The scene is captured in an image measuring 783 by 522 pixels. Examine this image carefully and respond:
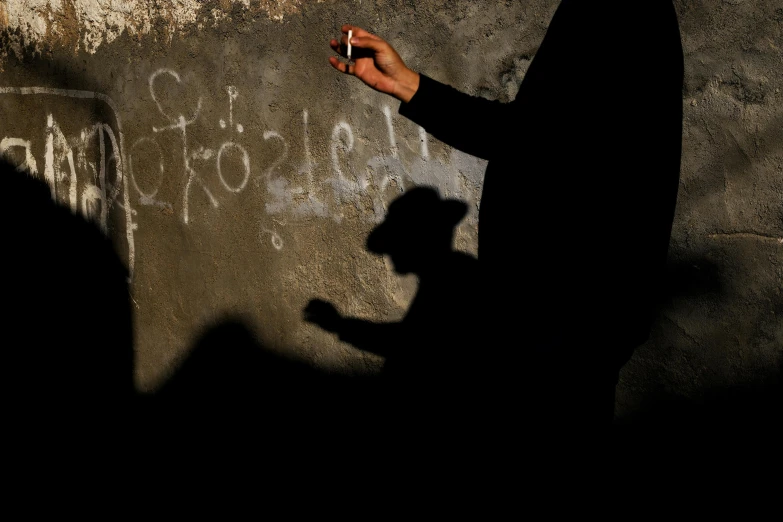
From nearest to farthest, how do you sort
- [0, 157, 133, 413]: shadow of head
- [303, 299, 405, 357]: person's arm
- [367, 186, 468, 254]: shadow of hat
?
[367, 186, 468, 254]: shadow of hat < [303, 299, 405, 357]: person's arm < [0, 157, 133, 413]: shadow of head

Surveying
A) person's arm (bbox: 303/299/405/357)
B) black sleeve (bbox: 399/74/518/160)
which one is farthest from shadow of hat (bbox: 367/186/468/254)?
black sleeve (bbox: 399/74/518/160)

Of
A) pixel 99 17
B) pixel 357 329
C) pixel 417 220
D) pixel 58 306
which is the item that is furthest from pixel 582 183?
pixel 58 306

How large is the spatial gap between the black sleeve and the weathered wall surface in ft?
1.16

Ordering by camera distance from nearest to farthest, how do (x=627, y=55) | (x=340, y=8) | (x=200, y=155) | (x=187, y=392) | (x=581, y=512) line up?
(x=627, y=55), (x=581, y=512), (x=340, y=8), (x=200, y=155), (x=187, y=392)

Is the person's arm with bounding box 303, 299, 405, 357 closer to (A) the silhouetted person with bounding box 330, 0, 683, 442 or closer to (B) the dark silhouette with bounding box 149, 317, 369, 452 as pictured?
(B) the dark silhouette with bounding box 149, 317, 369, 452

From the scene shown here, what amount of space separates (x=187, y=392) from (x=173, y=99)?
4.80 feet

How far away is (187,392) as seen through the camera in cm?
312

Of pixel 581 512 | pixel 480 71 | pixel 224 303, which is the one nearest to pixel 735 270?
pixel 581 512

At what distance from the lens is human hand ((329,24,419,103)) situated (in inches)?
71.8

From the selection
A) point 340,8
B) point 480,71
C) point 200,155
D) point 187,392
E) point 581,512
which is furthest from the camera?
point 187,392

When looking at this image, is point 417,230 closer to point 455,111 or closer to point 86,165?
point 455,111

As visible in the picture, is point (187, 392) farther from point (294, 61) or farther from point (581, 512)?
point (581, 512)

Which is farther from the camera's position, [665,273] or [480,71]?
[480,71]

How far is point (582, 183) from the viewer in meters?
1.60
